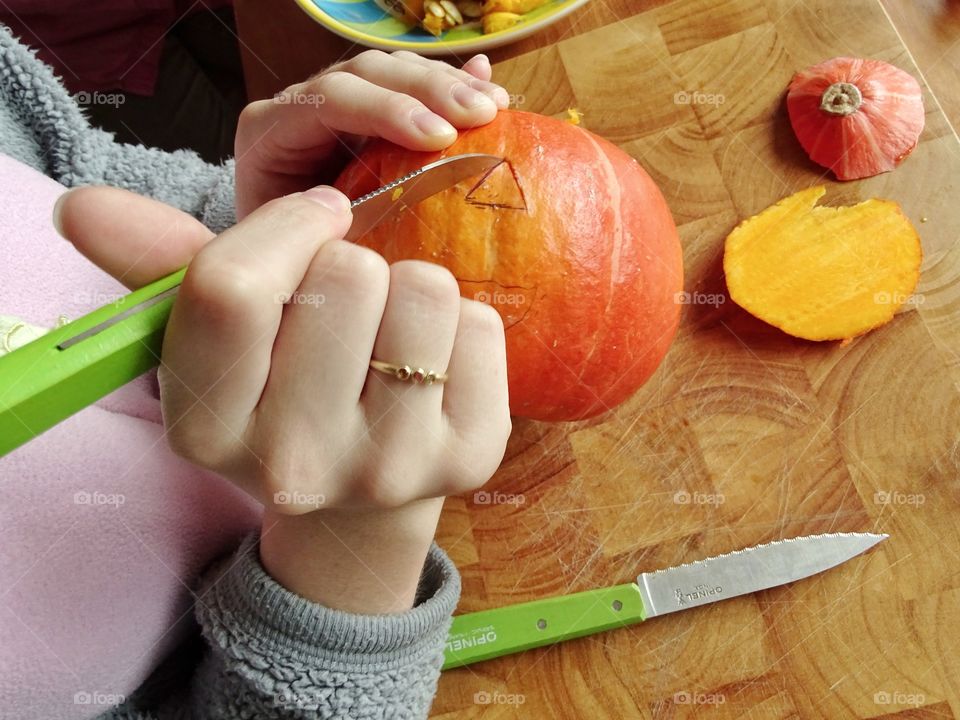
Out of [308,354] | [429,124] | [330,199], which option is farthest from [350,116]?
[308,354]

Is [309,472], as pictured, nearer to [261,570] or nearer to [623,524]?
[261,570]

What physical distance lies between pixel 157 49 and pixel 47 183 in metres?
0.73

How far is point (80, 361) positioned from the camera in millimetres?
491

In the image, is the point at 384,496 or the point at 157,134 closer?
the point at 384,496

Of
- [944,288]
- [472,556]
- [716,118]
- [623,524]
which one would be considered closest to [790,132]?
[716,118]

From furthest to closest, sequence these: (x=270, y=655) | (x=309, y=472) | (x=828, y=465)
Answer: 1. (x=828, y=465)
2. (x=270, y=655)
3. (x=309, y=472)

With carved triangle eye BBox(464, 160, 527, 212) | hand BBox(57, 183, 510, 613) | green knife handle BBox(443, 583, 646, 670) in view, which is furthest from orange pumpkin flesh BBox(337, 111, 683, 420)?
green knife handle BBox(443, 583, 646, 670)

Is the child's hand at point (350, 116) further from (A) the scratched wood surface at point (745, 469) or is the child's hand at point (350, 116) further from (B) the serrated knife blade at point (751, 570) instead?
(B) the serrated knife blade at point (751, 570)

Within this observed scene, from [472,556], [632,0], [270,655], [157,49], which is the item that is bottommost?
[472,556]

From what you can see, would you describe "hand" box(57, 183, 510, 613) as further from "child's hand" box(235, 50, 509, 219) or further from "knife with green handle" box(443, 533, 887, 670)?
"knife with green handle" box(443, 533, 887, 670)

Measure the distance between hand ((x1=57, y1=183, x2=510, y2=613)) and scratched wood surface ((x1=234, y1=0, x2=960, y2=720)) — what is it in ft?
1.35

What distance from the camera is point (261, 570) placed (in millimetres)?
757

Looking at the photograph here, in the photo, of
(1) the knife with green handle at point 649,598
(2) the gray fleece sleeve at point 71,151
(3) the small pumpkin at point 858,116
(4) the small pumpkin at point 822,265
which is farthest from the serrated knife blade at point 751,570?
(2) the gray fleece sleeve at point 71,151

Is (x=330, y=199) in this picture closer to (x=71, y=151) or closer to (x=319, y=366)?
(x=319, y=366)
